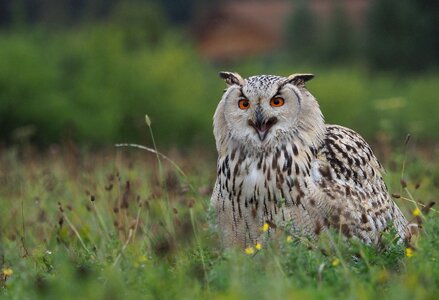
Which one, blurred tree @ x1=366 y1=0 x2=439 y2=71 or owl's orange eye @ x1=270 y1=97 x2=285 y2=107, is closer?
owl's orange eye @ x1=270 y1=97 x2=285 y2=107

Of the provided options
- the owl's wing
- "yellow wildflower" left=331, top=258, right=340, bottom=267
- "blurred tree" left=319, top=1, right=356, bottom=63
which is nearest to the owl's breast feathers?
the owl's wing

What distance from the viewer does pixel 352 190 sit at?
5.09 m

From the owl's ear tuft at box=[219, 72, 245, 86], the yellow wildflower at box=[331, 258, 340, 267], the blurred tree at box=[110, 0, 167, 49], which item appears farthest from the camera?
the blurred tree at box=[110, 0, 167, 49]

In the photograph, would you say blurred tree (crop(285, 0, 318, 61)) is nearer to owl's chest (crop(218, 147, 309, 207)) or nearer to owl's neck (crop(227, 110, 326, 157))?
owl's neck (crop(227, 110, 326, 157))

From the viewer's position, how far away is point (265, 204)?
498cm

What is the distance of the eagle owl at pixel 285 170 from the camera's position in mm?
4930

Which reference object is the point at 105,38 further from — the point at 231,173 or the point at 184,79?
the point at 231,173

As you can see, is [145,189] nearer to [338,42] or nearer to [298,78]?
[298,78]

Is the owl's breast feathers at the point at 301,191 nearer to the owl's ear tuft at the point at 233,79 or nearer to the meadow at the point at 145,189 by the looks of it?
the meadow at the point at 145,189

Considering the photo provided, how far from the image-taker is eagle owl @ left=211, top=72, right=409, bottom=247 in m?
4.93

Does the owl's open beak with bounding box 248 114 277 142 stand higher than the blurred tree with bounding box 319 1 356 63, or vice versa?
→ the owl's open beak with bounding box 248 114 277 142

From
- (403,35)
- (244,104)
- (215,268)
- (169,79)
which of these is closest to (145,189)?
(244,104)

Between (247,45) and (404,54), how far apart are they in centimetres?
1947

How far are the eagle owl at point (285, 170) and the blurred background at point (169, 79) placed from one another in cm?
157
